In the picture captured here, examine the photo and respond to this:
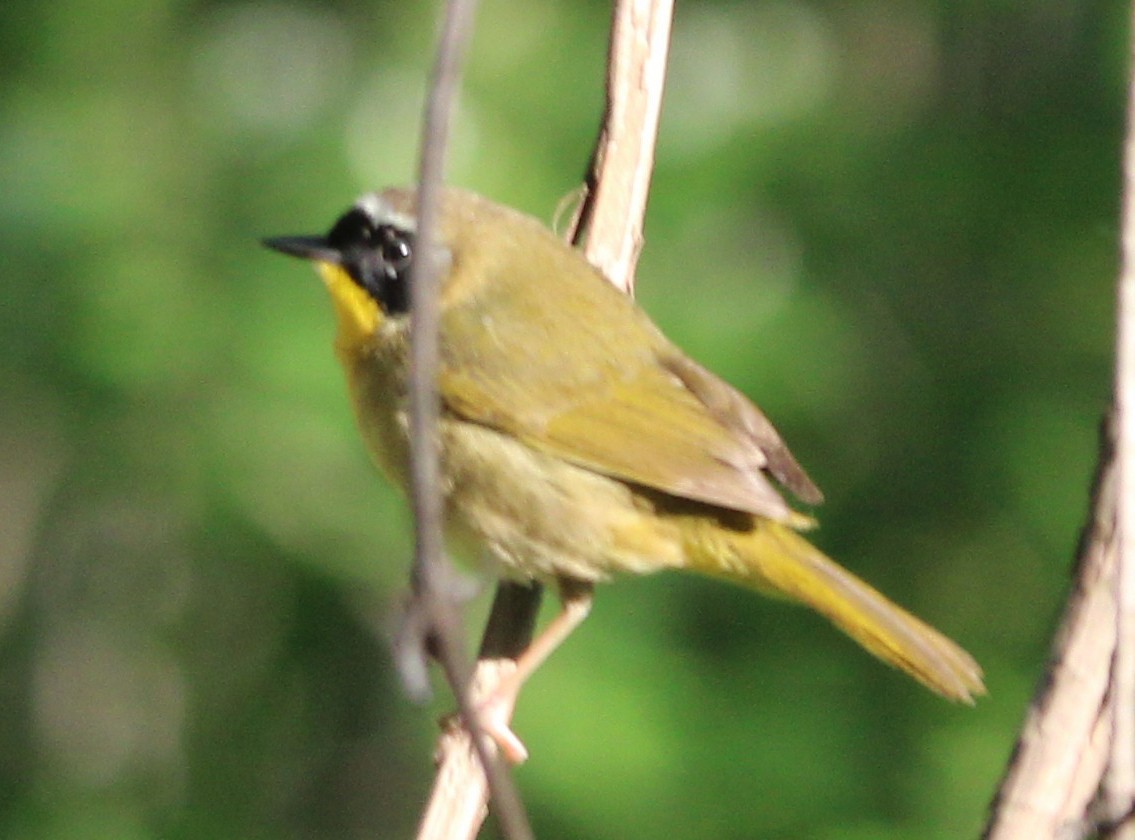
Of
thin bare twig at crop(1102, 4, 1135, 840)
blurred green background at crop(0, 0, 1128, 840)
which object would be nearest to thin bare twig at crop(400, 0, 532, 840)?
thin bare twig at crop(1102, 4, 1135, 840)

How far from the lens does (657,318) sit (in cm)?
405

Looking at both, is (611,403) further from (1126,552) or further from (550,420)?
(1126,552)

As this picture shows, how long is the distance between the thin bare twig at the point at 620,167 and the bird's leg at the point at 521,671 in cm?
2

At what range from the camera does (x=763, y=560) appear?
2895 millimetres

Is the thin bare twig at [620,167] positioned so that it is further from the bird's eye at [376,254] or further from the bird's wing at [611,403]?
the bird's eye at [376,254]

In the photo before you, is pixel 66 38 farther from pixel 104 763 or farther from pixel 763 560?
pixel 763 560

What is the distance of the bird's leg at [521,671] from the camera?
294 centimetres

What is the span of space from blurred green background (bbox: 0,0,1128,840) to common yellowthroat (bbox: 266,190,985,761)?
801mm

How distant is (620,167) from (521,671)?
92 cm

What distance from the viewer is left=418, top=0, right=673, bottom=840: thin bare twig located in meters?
2.96

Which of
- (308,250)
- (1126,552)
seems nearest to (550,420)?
(308,250)

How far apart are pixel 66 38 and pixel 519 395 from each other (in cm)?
216

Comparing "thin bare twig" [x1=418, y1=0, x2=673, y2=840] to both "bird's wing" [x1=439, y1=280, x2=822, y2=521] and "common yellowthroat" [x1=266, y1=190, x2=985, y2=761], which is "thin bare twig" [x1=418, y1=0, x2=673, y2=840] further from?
"bird's wing" [x1=439, y1=280, x2=822, y2=521]

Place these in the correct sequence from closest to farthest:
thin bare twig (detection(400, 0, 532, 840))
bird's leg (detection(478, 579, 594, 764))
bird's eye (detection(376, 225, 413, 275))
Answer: thin bare twig (detection(400, 0, 532, 840))
bird's leg (detection(478, 579, 594, 764))
bird's eye (detection(376, 225, 413, 275))
